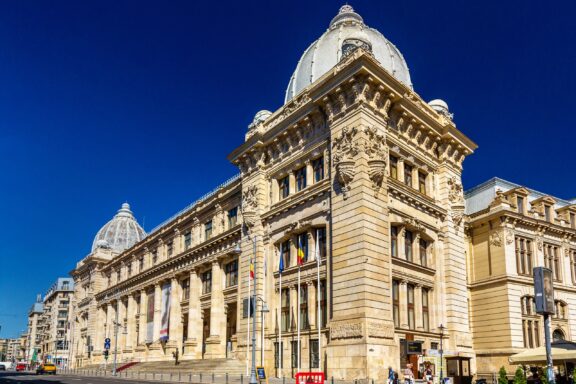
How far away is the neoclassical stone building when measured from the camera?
3612cm

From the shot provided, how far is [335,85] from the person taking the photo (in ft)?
131

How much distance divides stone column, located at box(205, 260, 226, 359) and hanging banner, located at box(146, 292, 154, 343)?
56.9ft

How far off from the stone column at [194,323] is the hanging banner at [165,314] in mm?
6179

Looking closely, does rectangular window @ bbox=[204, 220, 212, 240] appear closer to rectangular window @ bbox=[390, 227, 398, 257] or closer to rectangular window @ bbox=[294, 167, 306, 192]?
rectangular window @ bbox=[294, 167, 306, 192]

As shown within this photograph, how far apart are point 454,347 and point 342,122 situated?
18598 mm

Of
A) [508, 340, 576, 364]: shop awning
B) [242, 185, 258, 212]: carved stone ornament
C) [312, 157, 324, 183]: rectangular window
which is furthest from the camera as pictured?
[242, 185, 258, 212]: carved stone ornament

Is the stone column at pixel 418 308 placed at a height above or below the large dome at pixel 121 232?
below

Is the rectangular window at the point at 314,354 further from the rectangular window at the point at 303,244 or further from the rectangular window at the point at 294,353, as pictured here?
the rectangular window at the point at 303,244

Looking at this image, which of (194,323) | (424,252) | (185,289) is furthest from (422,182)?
(185,289)

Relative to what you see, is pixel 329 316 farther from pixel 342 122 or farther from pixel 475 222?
pixel 475 222

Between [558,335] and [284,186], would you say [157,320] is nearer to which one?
[284,186]

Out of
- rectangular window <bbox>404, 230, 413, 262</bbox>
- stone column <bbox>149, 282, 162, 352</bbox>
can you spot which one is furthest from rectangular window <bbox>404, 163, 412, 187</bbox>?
stone column <bbox>149, 282, 162, 352</bbox>

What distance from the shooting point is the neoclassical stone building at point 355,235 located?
36125mm

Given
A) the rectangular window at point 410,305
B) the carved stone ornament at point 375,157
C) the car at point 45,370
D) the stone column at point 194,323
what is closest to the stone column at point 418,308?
the rectangular window at point 410,305
